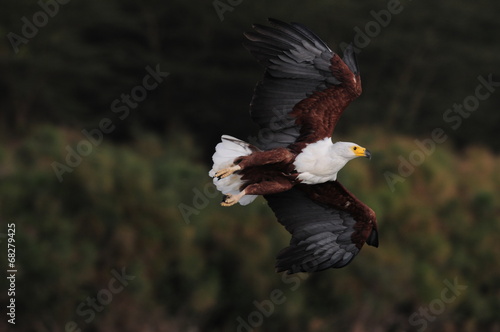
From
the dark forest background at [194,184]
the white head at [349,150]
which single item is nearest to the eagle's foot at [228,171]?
the white head at [349,150]

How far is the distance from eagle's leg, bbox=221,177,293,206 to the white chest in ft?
0.50

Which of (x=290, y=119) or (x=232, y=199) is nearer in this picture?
(x=232, y=199)

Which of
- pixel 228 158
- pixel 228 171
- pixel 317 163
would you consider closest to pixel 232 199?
pixel 228 171

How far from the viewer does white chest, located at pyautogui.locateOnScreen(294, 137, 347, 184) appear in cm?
887

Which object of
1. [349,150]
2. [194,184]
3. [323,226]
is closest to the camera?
[349,150]

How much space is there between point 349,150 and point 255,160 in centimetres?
79

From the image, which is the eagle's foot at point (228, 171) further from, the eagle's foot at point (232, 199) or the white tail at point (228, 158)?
the eagle's foot at point (232, 199)

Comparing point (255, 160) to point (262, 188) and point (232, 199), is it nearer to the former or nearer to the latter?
point (262, 188)

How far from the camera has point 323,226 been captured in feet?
31.7

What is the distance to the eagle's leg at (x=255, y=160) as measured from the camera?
8.74m

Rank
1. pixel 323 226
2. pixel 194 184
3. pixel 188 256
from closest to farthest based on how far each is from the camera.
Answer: pixel 323 226 < pixel 188 256 < pixel 194 184

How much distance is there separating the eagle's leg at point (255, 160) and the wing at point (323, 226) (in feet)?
2.49

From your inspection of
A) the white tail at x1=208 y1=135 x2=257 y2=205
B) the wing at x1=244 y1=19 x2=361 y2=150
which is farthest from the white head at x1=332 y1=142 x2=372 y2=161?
the white tail at x1=208 y1=135 x2=257 y2=205

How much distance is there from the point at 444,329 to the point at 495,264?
5.36 ft
